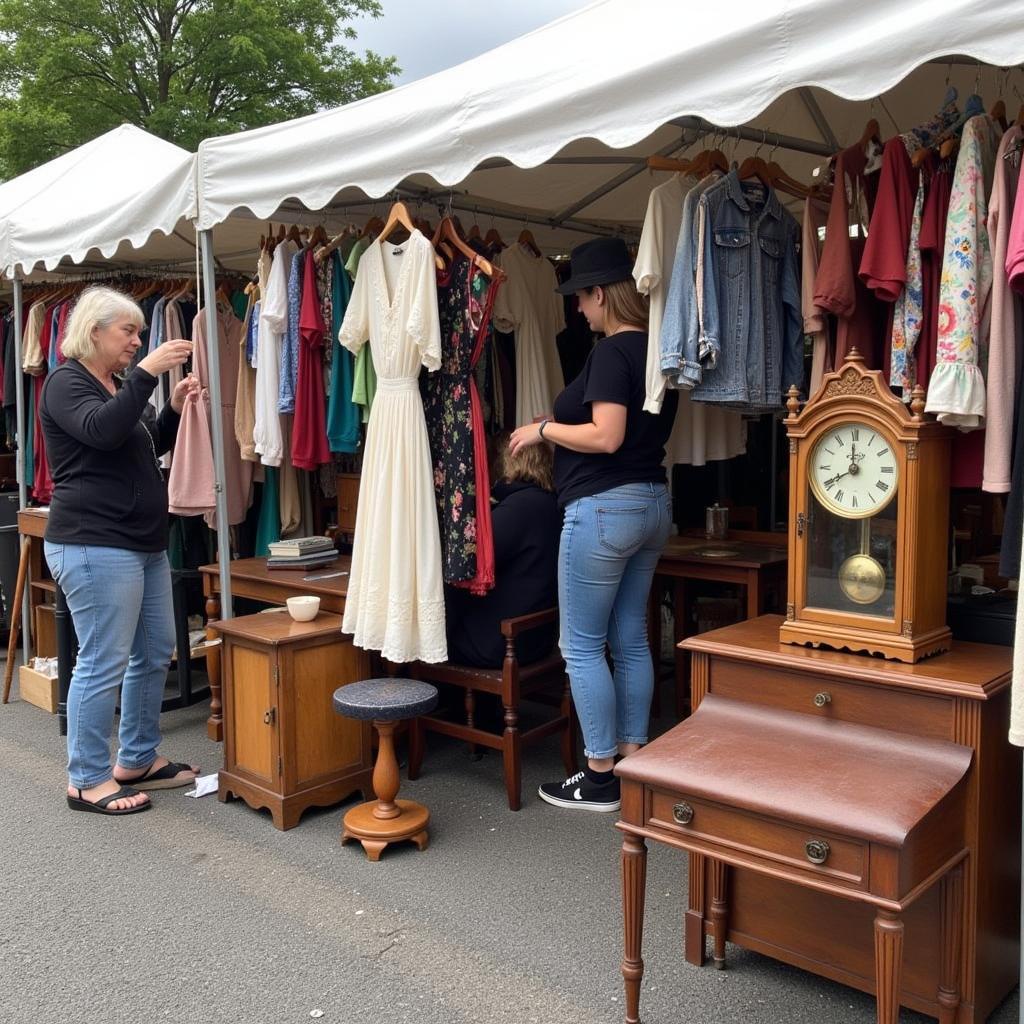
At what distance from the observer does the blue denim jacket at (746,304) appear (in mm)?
2764

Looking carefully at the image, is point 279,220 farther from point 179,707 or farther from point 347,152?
point 179,707

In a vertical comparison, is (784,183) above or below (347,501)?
above

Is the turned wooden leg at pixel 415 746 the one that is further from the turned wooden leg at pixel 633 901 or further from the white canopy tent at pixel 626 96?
the white canopy tent at pixel 626 96

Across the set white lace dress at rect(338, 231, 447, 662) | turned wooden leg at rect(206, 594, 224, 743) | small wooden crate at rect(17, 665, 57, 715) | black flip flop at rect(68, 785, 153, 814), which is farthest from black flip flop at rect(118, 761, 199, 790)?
small wooden crate at rect(17, 665, 57, 715)

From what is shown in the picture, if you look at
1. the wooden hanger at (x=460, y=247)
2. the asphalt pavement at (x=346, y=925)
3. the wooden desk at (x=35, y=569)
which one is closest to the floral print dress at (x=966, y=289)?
the asphalt pavement at (x=346, y=925)

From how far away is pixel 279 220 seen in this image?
4281 millimetres

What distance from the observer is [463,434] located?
3434mm

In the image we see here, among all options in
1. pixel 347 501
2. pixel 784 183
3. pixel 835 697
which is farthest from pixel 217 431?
pixel 835 697

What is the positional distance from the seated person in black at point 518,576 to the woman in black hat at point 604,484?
273mm

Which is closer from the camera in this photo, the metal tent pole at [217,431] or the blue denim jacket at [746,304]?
the blue denim jacket at [746,304]

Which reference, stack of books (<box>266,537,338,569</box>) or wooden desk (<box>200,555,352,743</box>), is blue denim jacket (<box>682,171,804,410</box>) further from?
stack of books (<box>266,537,338,569</box>)

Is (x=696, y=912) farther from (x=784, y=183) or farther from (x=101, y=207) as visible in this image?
(x=101, y=207)

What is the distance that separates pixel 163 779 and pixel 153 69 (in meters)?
14.9

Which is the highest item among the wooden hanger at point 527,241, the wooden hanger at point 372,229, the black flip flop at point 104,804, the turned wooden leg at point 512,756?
the wooden hanger at point 527,241
